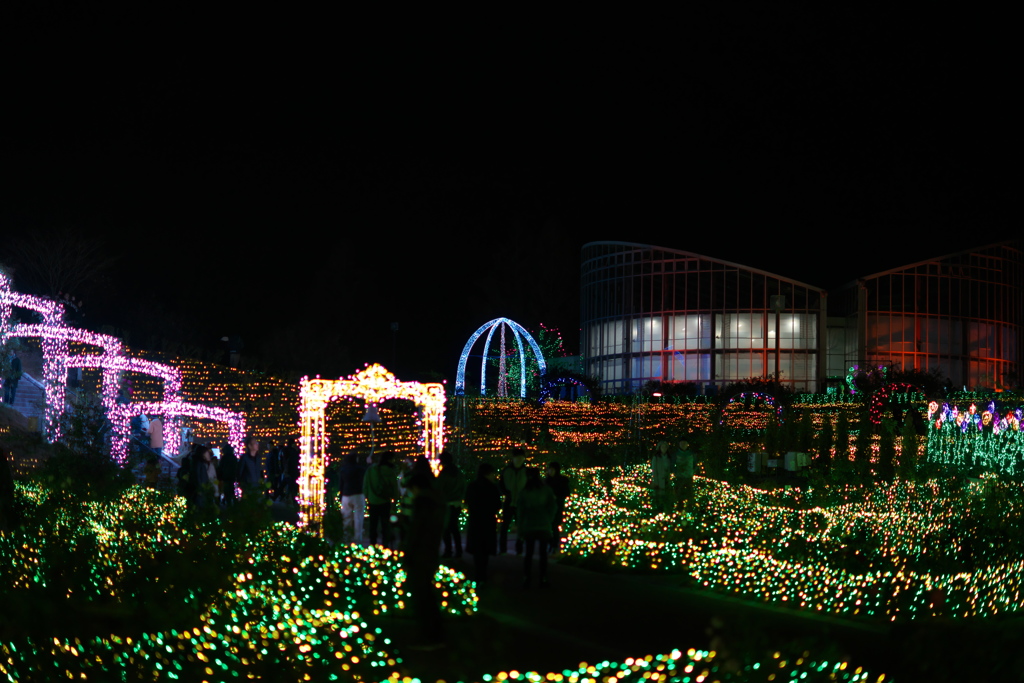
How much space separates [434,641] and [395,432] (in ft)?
58.6

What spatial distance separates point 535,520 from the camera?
31.8 ft

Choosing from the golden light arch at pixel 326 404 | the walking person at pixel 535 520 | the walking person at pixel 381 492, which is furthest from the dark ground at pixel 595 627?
the golden light arch at pixel 326 404

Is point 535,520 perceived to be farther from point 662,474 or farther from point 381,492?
point 662,474

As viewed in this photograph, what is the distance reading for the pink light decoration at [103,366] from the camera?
72.2 feet

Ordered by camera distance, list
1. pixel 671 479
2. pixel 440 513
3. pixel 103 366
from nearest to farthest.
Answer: pixel 440 513 < pixel 671 479 < pixel 103 366

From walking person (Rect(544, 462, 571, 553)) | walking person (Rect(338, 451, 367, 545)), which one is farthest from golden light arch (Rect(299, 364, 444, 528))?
walking person (Rect(544, 462, 571, 553))

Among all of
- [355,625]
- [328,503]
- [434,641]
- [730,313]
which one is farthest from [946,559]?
[730,313]

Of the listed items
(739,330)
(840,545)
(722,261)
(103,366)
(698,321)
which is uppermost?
(722,261)

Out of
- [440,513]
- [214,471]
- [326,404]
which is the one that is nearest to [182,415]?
[326,404]

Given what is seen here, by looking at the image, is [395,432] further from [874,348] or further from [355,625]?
[874,348]

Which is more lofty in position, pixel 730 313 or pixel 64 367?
pixel 730 313

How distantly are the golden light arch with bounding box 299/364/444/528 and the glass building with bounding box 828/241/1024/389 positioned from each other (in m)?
27.5

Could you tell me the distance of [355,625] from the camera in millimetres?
6094

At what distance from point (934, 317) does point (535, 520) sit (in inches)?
1432
